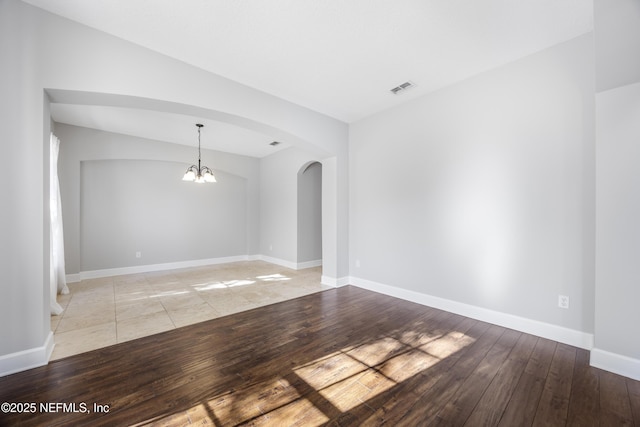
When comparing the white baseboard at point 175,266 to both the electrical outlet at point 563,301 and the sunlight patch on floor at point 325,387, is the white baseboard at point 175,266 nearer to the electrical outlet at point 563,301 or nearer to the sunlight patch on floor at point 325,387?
the sunlight patch on floor at point 325,387

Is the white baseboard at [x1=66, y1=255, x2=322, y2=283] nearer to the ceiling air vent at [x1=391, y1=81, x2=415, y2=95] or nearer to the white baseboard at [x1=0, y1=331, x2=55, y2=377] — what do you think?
the white baseboard at [x1=0, y1=331, x2=55, y2=377]

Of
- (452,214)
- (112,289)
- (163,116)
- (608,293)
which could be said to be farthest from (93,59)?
(608,293)

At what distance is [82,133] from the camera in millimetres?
4852

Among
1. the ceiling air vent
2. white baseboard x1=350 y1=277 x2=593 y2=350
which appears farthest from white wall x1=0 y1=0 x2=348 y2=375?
white baseboard x1=350 y1=277 x2=593 y2=350

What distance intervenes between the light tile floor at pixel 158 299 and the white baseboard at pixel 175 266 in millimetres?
242

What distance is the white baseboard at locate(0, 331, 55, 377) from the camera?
200 cm

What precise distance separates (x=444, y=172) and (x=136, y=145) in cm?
600

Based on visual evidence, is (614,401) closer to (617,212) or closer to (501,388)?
(501,388)

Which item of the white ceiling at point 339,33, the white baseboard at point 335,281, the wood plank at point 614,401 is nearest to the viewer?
the wood plank at point 614,401

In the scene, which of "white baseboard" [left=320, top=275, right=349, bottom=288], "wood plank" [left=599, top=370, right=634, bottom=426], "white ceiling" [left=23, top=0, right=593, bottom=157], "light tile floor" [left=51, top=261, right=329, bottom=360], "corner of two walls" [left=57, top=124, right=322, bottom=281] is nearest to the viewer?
"wood plank" [left=599, top=370, right=634, bottom=426]

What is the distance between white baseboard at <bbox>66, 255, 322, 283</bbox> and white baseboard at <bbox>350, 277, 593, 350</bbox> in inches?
105

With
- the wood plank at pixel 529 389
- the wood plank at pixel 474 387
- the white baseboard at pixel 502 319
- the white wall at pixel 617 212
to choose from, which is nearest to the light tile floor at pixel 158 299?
the white baseboard at pixel 502 319

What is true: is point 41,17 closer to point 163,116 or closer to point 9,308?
point 163,116

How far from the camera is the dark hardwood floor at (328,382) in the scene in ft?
5.31
